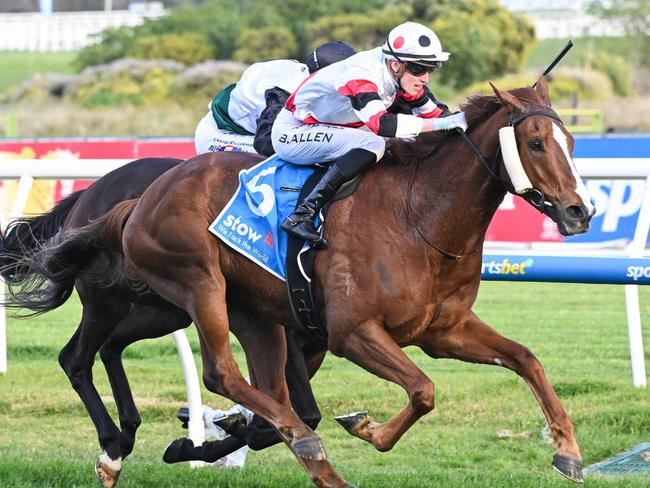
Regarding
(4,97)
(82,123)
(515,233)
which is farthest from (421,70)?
(4,97)

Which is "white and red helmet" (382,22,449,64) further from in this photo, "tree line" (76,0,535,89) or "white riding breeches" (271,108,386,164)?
"tree line" (76,0,535,89)

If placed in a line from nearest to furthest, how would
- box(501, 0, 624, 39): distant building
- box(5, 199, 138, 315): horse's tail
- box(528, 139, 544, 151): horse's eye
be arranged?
box(528, 139, 544, 151): horse's eye < box(5, 199, 138, 315): horse's tail < box(501, 0, 624, 39): distant building

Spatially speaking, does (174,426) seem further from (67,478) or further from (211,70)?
(211,70)

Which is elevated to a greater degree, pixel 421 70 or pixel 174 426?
pixel 421 70

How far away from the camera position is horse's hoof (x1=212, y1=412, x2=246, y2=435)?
17.7 ft

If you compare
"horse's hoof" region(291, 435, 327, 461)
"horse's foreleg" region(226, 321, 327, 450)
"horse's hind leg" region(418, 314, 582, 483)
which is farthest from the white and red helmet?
"horse's hoof" region(291, 435, 327, 461)

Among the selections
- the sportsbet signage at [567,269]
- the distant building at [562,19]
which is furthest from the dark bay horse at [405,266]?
the distant building at [562,19]

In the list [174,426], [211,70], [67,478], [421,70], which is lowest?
[211,70]

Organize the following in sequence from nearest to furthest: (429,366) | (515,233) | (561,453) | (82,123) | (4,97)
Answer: (561,453) < (429,366) < (515,233) < (82,123) < (4,97)

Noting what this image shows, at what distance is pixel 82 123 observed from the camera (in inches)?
1345

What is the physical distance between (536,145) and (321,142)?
97 cm

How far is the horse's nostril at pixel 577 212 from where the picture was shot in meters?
4.15

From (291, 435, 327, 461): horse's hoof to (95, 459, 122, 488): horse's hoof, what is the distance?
105 centimetres

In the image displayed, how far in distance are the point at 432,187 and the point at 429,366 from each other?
3669 mm
